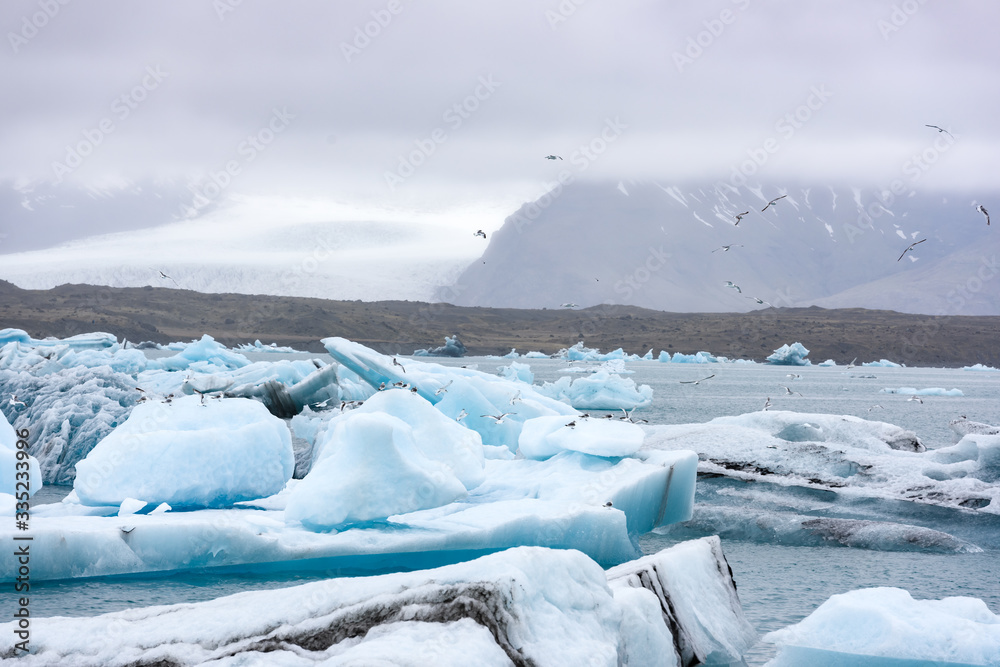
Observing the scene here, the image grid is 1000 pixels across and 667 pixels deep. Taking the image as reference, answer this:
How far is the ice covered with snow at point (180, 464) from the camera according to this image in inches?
311

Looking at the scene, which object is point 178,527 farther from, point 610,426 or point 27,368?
point 27,368

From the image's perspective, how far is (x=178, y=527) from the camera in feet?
21.9

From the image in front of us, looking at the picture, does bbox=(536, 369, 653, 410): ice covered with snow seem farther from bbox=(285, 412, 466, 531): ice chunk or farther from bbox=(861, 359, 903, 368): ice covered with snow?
bbox=(861, 359, 903, 368): ice covered with snow

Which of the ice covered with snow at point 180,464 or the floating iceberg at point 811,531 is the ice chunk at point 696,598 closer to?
the floating iceberg at point 811,531

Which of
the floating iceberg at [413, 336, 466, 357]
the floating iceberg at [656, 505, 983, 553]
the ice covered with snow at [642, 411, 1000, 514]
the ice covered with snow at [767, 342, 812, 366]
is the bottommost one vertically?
the floating iceberg at [656, 505, 983, 553]

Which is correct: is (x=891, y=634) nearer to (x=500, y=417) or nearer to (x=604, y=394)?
(x=500, y=417)

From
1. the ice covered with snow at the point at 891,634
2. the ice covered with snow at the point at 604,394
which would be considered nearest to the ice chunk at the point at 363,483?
the ice covered with snow at the point at 891,634

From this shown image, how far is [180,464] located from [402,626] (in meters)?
5.44

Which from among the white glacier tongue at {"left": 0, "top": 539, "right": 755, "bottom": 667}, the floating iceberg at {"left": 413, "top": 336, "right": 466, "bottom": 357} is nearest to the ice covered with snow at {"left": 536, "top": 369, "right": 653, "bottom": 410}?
the white glacier tongue at {"left": 0, "top": 539, "right": 755, "bottom": 667}

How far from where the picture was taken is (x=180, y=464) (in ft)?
26.3

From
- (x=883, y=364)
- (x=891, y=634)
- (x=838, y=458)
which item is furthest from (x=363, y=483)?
(x=883, y=364)

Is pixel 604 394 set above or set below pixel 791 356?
below

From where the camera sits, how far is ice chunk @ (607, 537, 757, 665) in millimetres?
4664

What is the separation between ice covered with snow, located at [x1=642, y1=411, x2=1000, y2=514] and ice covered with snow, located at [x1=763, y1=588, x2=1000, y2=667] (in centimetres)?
493
